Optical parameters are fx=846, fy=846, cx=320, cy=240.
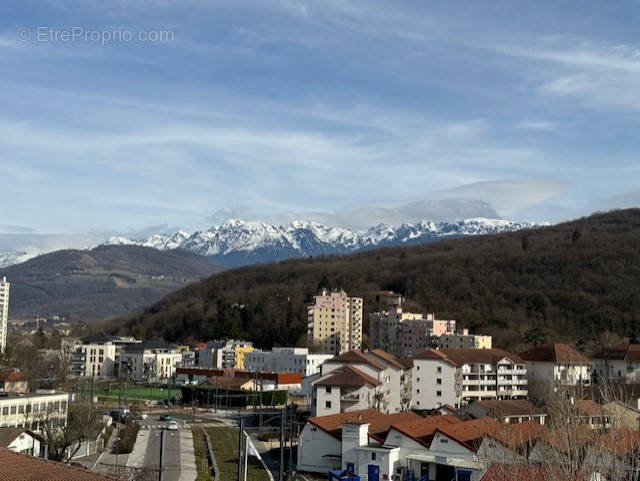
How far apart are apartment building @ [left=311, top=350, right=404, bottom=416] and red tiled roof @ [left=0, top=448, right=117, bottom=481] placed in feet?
98.5

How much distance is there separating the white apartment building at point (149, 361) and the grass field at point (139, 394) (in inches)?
323

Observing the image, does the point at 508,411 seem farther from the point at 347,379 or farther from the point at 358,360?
the point at 358,360

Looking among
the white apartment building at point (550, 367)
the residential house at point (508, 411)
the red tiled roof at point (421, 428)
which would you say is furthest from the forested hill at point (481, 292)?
the red tiled roof at point (421, 428)

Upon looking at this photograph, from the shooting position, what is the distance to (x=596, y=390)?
42188 mm

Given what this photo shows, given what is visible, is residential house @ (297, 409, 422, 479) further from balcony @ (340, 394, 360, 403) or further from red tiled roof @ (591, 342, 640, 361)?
red tiled roof @ (591, 342, 640, 361)

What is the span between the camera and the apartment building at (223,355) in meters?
77.0

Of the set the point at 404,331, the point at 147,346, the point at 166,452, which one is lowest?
the point at 166,452

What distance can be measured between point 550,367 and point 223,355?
3521 cm

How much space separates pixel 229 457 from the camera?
109 ft

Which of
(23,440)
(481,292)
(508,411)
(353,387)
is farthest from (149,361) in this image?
(23,440)

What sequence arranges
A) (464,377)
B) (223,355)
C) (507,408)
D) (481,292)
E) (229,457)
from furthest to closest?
(481,292) → (223,355) → (464,377) → (507,408) → (229,457)

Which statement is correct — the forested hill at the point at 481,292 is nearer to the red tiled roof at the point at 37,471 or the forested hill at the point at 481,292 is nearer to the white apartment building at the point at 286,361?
the white apartment building at the point at 286,361

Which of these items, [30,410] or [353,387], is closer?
[30,410]

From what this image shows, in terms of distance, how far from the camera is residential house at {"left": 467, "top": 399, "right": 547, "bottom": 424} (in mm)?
36844
